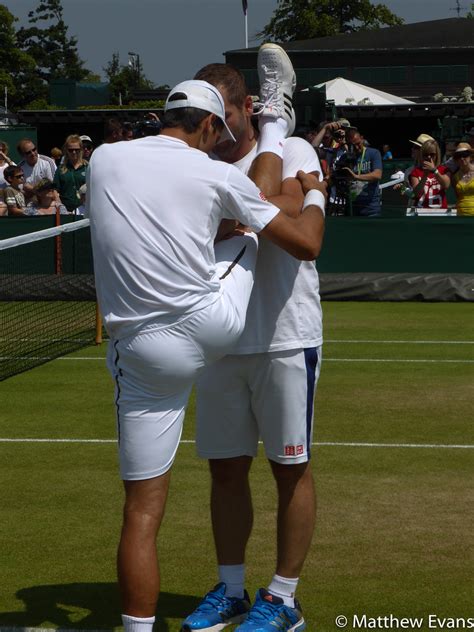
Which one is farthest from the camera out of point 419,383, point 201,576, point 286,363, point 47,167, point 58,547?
point 47,167

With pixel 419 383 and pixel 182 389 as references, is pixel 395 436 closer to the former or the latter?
pixel 419 383

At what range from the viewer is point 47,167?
62.7 ft

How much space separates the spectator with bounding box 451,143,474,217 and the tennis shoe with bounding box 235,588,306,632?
12841mm

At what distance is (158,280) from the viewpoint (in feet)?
13.8

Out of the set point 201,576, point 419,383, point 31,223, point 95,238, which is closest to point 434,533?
point 201,576

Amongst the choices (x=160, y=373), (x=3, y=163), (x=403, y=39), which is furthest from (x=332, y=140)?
(x=403, y=39)

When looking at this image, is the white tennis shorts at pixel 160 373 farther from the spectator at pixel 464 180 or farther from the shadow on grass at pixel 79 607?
A: the spectator at pixel 464 180

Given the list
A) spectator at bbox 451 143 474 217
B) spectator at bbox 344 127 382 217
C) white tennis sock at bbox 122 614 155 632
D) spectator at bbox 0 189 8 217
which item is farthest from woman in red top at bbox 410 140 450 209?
white tennis sock at bbox 122 614 155 632

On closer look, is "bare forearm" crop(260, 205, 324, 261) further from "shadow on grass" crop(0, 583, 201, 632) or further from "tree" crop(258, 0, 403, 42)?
"tree" crop(258, 0, 403, 42)

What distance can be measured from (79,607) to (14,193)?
44.1 feet

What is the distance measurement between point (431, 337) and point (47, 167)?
→ 8.12m

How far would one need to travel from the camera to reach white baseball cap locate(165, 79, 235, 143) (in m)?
4.35

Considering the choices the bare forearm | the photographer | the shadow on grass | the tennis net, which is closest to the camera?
the bare forearm

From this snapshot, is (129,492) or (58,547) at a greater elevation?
(129,492)
